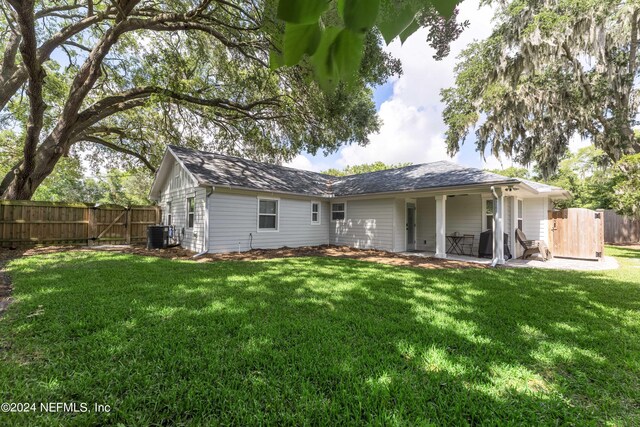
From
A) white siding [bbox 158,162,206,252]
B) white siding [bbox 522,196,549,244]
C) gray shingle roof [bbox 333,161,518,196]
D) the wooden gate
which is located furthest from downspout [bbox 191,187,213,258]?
the wooden gate

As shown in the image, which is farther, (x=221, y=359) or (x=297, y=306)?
(x=297, y=306)

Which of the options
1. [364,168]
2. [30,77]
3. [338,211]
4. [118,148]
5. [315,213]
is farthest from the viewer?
[364,168]

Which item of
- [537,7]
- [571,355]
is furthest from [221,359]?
[537,7]

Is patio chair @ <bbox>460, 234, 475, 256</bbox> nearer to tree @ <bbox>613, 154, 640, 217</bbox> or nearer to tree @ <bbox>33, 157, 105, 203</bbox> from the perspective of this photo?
tree @ <bbox>613, 154, 640, 217</bbox>

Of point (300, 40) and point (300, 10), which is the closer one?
point (300, 10)

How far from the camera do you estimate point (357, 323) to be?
3676 millimetres

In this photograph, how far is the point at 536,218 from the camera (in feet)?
38.5

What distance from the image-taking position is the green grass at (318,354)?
208cm

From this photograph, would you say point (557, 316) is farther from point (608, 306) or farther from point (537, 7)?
point (537, 7)

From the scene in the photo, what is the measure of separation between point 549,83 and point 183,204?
17488 millimetres

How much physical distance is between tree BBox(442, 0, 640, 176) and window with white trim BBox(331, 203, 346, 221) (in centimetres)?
661

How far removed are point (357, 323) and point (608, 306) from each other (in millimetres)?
4461

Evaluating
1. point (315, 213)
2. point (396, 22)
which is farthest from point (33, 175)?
point (396, 22)

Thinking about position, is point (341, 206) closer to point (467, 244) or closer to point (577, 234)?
point (467, 244)
